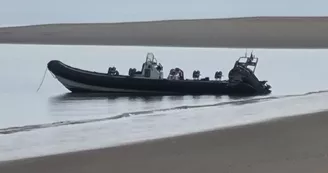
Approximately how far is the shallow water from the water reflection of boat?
20.7 inches

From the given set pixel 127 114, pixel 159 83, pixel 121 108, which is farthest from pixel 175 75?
pixel 127 114

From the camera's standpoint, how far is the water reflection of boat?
22.4 meters

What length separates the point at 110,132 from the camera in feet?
44.1

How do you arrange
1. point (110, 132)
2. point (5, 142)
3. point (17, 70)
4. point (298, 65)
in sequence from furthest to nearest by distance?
point (298, 65) → point (17, 70) → point (110, 132) → point (5, 142)

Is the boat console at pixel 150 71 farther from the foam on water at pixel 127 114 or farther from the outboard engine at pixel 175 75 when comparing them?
the foam on water at pixel 127 114

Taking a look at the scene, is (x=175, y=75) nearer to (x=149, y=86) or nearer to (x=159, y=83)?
(x=159, y=83)

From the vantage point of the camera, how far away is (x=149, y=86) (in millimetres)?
22656

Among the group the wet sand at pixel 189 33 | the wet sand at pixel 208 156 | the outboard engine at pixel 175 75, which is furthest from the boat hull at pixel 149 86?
the wet sand at pixel 189 33

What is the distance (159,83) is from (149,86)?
28 cm

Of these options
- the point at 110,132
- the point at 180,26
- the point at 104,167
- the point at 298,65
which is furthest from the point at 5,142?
the point at 180,26

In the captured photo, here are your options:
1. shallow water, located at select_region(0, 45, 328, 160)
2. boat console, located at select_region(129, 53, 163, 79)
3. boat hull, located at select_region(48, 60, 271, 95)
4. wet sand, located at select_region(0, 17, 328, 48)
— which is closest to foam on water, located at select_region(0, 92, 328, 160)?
shallow water, located at select_region(0, 45, 328, 160)

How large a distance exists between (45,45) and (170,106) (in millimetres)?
30703

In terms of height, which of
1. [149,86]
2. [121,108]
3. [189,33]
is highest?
[189,33]

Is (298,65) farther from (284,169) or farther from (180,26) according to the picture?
(180,26)
